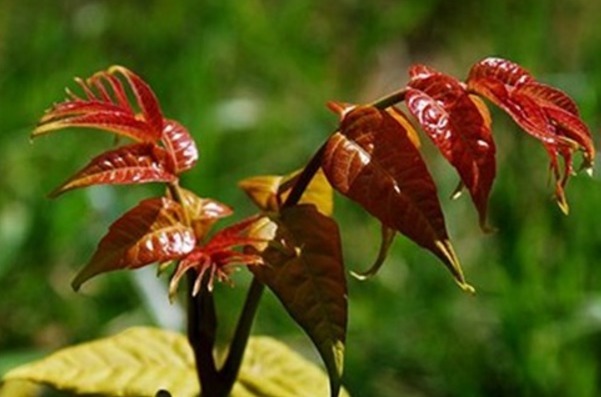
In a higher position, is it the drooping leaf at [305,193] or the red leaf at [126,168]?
the red leaf at [126,168]

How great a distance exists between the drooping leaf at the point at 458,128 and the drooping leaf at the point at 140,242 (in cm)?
17

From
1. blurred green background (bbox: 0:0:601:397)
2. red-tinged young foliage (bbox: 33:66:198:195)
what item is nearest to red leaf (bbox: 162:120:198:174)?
red-tinged young foliage (bbox: 33:66:198:195)

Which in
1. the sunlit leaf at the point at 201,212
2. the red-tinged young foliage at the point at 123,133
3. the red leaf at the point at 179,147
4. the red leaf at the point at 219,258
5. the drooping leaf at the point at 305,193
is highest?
the red-tinged young foliage at the point at 123,133

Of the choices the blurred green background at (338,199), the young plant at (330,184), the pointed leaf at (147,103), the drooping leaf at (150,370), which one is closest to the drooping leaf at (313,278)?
the young plant at (330,184)

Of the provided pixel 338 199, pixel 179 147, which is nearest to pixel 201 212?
pixel 179 147

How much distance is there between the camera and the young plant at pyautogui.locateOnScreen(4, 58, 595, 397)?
33.2 inches

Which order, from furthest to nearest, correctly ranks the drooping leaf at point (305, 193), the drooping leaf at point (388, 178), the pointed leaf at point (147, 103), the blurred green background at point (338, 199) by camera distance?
1. the blurred green background at point (338, 199)
2. the drooping leaf at point (305, 193)
3. the pointed leaf at point (147, 103)
4. the drooping leaf at point (388, 178)

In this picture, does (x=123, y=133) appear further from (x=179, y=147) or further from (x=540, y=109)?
(x=540, y=109)

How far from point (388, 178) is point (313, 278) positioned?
0.25ft

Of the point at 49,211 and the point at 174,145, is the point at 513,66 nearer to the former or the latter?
the point at 174,145

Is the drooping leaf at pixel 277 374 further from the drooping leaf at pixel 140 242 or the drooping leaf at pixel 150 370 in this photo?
the drooping leaf at pixel 140 242

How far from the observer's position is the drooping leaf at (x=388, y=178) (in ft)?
2.74

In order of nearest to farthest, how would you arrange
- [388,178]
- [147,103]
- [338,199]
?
[388,178] → [147,103] → [338,199]

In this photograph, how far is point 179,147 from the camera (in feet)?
3.26
